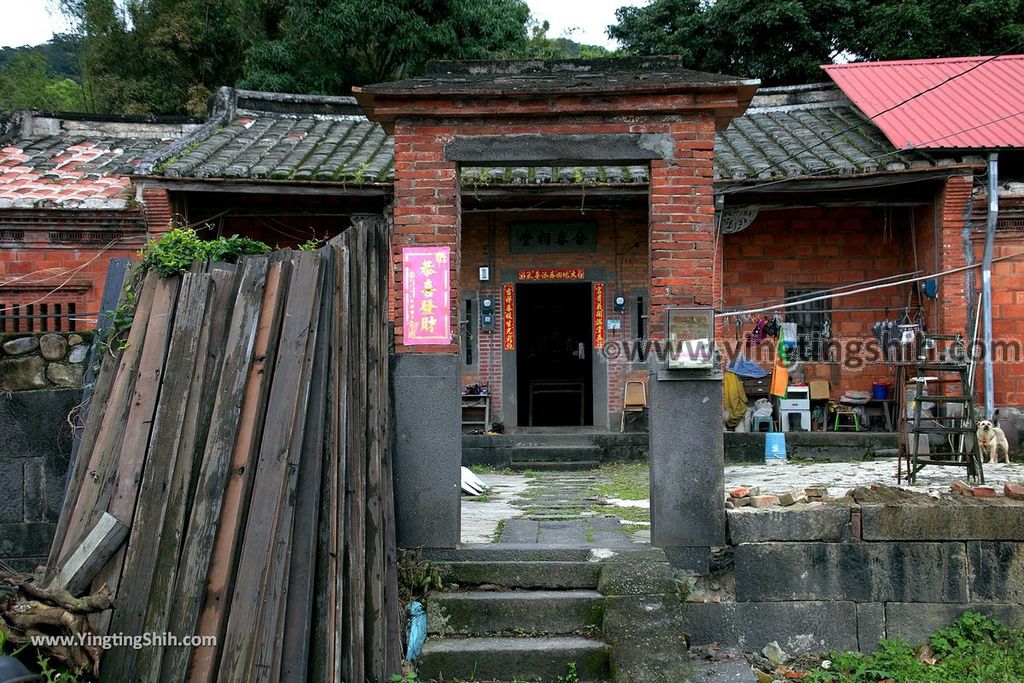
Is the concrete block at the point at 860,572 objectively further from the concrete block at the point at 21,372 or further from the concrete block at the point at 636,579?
the concrete block at the point at 21,372

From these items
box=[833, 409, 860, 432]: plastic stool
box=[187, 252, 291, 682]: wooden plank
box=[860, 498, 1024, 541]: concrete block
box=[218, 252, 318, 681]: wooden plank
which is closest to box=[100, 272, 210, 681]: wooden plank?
box=[187, 252, 291, 682]: wooden plank

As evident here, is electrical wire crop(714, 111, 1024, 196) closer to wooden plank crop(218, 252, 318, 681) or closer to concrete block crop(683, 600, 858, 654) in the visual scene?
concrete block crop(683, 600, 858, 654)

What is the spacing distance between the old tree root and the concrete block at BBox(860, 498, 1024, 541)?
15.4ft

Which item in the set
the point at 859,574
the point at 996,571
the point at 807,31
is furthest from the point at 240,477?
the point at 807,31

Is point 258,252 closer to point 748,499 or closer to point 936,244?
point 748,499

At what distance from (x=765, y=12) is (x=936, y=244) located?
28.1 feet

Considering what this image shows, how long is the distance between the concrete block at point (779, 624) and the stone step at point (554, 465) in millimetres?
5709

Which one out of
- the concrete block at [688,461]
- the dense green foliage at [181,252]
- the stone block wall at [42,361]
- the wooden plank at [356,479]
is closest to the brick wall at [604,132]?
the concrete block at [688,461]

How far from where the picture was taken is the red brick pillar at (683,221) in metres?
5.78

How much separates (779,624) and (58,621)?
436 cm

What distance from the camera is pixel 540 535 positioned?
251 inches

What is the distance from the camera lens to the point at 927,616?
5844mm

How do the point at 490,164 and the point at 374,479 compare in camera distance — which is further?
the point at 490,164

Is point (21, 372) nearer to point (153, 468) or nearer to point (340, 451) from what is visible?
point (153, 468)
